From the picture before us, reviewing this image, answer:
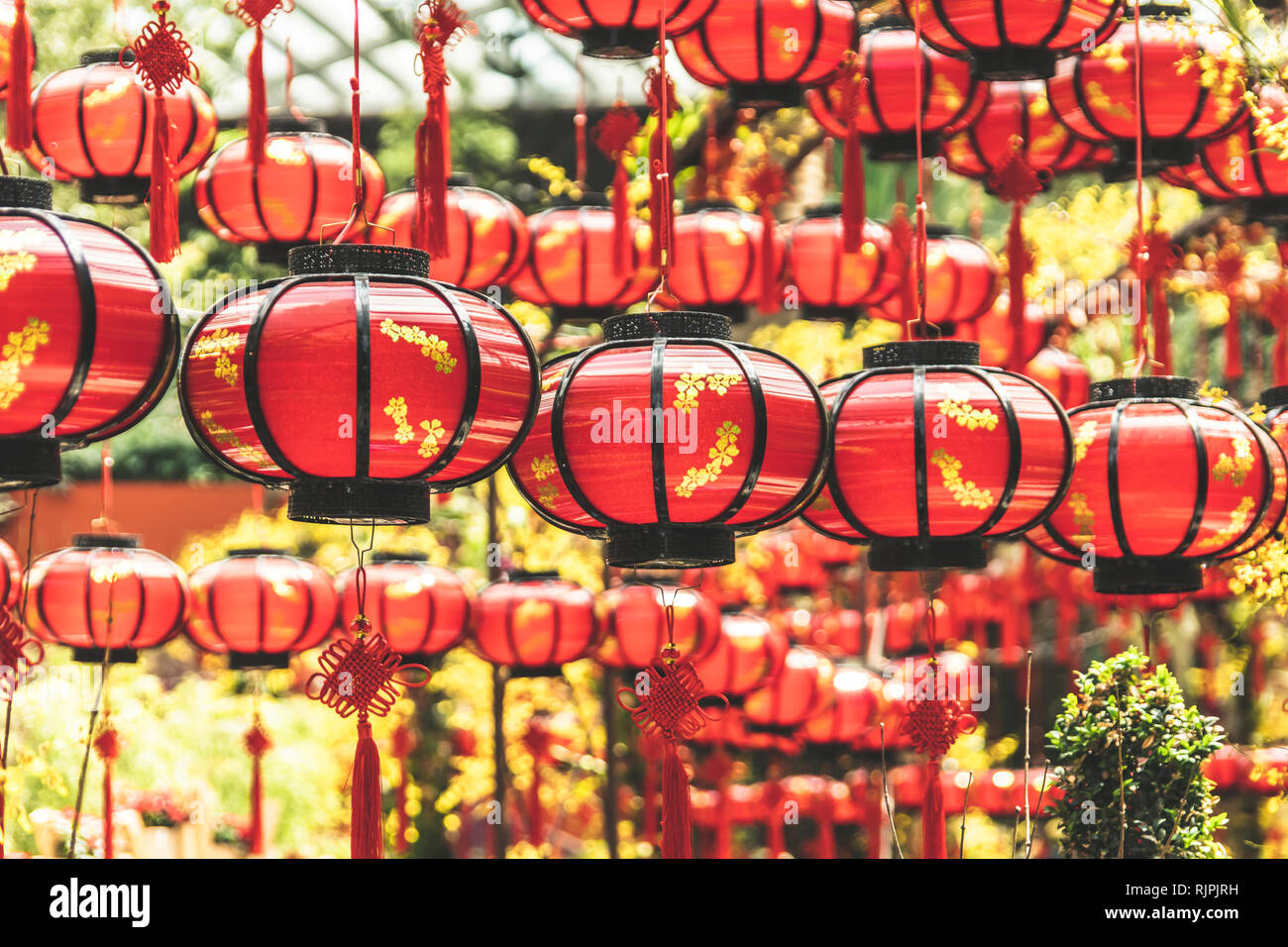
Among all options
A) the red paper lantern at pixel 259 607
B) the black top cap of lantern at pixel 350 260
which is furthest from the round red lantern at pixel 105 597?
the black top cap of lantern at pixel 350 260

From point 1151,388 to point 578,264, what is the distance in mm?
2149

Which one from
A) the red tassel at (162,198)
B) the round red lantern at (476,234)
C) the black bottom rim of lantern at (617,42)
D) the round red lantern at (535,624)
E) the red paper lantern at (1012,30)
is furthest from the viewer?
the round red lantern at (535,624)

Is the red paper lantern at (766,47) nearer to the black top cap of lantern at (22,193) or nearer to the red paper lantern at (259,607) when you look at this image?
the black top cap of lantern at (22,193)

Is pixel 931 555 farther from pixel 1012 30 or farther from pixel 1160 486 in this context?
pixel 1012 30

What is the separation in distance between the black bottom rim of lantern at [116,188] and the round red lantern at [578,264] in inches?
46.6

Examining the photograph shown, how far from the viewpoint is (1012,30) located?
3684mm

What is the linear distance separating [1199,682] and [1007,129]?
18.3 ft

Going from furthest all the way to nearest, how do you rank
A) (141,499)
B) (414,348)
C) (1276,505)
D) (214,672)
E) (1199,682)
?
(141,499) → (214,672) → (1199,682) → (1276,505) → (414,348)

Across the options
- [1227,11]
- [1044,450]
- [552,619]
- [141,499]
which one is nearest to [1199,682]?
[552,619]

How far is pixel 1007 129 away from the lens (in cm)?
508

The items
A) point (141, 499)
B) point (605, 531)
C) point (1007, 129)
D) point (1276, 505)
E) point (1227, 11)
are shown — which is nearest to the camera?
point (605, 531)

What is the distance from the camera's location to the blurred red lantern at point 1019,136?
16.5 feet

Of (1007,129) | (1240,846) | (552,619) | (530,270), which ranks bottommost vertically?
(1240,846)

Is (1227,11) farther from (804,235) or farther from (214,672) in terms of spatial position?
(214,672)
